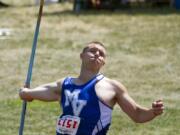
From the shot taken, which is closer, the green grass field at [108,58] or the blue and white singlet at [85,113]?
the blue and white singlet at [85,113]

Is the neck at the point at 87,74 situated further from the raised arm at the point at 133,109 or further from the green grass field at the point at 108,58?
the green grass field at the point at 108,58

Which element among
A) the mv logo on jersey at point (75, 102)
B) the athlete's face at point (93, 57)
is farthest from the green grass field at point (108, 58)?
the athlete's face at point (93, 57)

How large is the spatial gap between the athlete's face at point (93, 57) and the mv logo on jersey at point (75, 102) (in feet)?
0.69

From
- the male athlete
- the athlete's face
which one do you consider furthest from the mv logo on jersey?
the athlete's face

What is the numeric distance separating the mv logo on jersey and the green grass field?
116 inches

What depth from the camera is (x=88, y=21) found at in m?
19.0

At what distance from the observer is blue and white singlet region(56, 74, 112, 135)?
16.2 ft

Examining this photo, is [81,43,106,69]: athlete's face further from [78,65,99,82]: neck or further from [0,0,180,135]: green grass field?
[0,0,180,135]: green grass field

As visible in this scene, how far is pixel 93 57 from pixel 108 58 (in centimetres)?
817

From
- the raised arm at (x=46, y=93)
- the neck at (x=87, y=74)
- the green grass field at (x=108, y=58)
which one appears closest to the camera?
the neck at (x=87, y=74)

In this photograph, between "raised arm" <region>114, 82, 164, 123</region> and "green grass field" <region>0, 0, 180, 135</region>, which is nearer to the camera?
"raised arm" <region>114, 82, 164, 123</region>

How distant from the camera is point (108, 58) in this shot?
13109 millimetres

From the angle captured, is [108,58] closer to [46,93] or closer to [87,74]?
[46,93]

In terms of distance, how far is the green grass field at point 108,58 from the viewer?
8.43 meters
